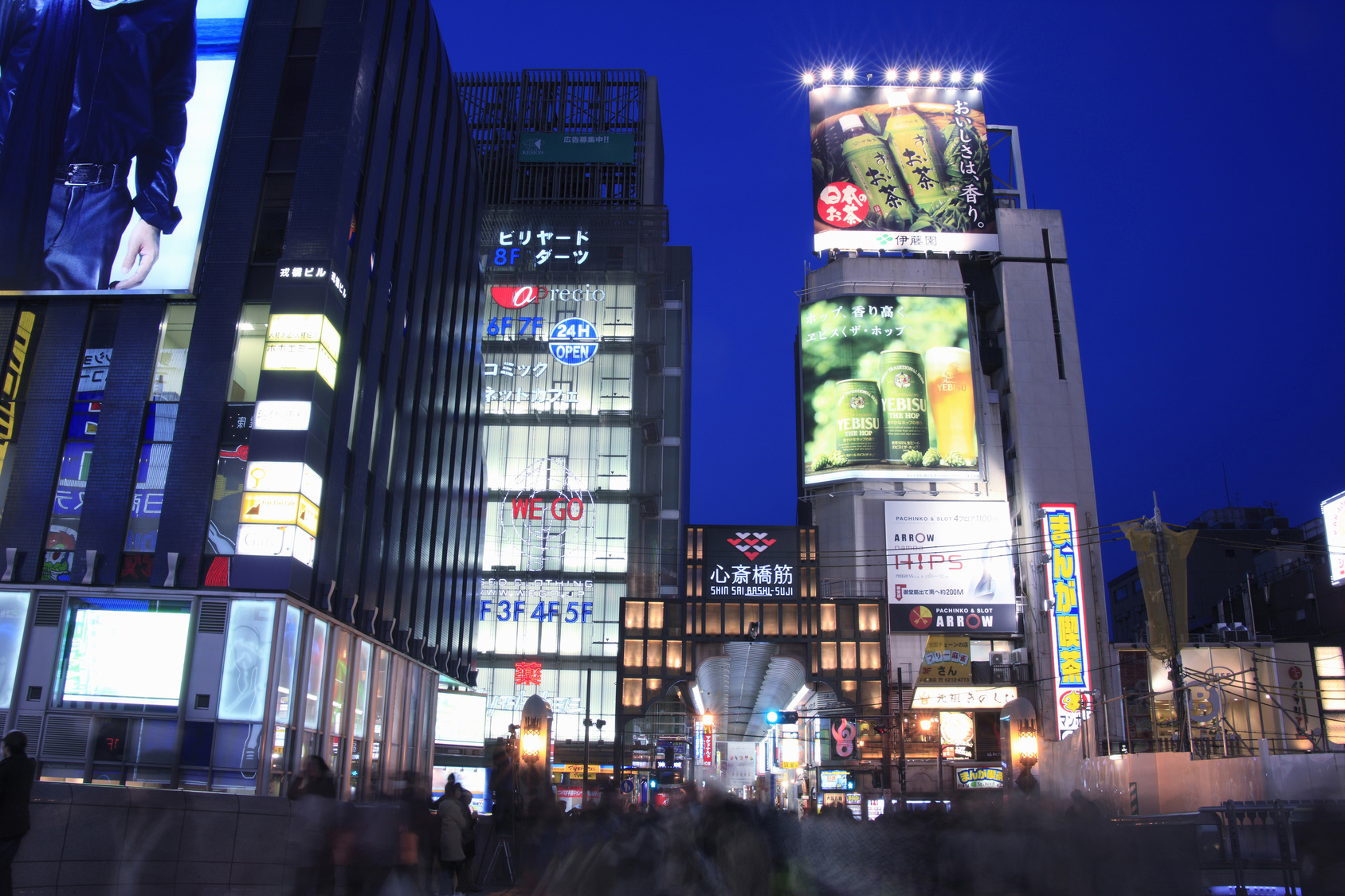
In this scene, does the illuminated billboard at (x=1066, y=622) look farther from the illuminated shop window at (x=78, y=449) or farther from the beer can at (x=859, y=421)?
the illuminated shop window at (x=78, y=449)

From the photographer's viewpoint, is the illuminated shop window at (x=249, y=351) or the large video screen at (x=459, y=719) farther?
the large video screen at (x=459, y=719)

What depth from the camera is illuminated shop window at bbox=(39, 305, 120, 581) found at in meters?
22.1

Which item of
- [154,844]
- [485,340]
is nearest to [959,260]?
[485,340]

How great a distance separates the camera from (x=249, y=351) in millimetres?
23656

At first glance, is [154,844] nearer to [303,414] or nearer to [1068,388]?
[303,414]

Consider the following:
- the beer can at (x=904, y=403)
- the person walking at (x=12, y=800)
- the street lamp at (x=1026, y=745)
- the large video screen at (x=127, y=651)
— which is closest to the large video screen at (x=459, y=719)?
the large video screen at (x=127, y=651)

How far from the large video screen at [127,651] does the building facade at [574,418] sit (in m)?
40.5

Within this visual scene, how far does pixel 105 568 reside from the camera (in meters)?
21.7

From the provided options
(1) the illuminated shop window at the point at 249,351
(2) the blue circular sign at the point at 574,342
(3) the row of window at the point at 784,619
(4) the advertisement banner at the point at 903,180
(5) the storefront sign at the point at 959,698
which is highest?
(4) the advertisement banner at the point at 903,180

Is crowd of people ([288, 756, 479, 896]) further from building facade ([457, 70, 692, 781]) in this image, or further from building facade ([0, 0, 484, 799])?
building facade ([457, 70, 692, 781])

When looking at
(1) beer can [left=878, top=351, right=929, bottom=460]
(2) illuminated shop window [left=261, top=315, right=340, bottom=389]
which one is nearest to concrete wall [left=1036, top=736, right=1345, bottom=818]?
(2) illuminated shop window [left=261, top=315, right=340, bottom=389]

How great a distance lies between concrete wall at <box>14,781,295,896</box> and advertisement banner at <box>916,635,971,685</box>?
4521 cm

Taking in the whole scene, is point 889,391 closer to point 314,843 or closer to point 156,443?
point 156,443

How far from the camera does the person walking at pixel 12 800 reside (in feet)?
28.7
